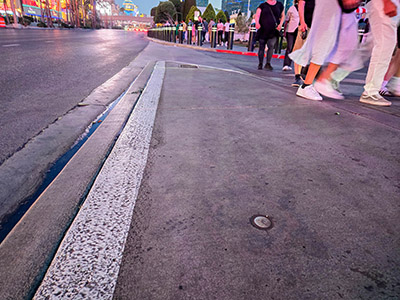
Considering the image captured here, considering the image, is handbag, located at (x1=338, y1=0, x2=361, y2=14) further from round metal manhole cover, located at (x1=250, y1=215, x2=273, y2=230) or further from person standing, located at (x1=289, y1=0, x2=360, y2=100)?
round metal manhole cover, located at (x1=250, y1=215, x2=273, y2=230)

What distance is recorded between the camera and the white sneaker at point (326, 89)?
3796mm

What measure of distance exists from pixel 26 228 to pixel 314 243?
1.18 meters

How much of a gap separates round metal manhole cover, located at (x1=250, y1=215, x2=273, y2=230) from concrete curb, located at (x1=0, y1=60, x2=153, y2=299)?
0.81 m

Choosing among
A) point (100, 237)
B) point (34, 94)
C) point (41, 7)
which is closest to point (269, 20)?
point (34, 94)

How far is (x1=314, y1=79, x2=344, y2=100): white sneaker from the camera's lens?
12.5ft

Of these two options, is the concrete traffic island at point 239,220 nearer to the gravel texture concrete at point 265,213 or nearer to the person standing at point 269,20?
the gravel texture concrete at point 265,213

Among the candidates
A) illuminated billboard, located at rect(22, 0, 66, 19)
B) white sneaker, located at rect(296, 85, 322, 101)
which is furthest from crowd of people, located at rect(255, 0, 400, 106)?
illuminated billboard, located at rect(22, 0, 66, 19)

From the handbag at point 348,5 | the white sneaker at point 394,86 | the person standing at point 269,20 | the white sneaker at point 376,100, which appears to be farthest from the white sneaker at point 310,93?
the person standing at point 269,20

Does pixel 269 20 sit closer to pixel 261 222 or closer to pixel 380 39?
pixel 380 39

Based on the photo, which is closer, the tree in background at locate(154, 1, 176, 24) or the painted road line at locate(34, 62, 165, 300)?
the painted road line at locate(34, 62, 165, 300)

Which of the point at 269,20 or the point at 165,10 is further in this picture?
the point at 165,10

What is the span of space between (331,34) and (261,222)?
3.07m

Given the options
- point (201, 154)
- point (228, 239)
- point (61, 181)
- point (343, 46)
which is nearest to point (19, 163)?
point (61, 181)

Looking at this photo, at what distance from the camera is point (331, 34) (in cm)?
335
